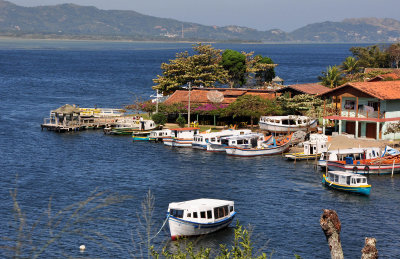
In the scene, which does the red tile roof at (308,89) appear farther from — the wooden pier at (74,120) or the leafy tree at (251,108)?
the wooden pier at (74,120)

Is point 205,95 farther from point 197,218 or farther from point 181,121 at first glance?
point 197,218

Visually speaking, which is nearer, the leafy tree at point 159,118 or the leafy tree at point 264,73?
the leafy tree at point 159,118

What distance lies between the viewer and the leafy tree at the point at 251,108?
80312 millimetres

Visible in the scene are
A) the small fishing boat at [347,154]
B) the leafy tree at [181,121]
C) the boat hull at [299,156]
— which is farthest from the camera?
the leafy tree at [181,121]

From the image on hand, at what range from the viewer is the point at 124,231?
41.6 metres

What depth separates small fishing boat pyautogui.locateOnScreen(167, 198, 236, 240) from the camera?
131 ft

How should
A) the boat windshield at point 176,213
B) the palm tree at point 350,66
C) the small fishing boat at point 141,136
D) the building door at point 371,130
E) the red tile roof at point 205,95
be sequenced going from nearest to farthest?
the boat windshield at point 176,213, the building door at point 371,130, the small fishing boat at point 141,136, the red tile roof at point 205,95, the palm tree at point 350,66

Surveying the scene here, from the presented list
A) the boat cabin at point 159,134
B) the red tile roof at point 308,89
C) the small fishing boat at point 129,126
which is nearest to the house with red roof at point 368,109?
the red tile roof at point 308,89

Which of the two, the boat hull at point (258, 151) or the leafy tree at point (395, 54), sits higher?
the leafy tree at point (395, 54)

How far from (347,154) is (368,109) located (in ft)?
40.7

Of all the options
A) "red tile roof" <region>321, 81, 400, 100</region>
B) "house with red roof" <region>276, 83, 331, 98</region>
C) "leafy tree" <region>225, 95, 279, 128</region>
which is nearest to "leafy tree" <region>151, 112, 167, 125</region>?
"leafy tree" <region>225, 95, 279, 128</region>

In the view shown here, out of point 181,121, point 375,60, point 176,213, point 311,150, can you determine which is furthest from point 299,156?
point 375,60

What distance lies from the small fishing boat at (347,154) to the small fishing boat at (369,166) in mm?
1131

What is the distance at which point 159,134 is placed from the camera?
78812mm
